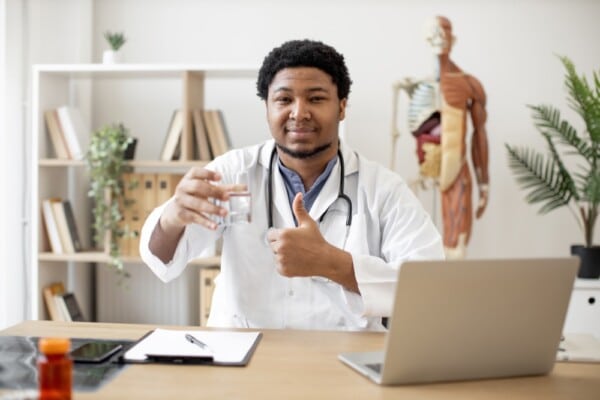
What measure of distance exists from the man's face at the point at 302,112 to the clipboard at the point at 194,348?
0.63m

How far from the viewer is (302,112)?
2.00 meters

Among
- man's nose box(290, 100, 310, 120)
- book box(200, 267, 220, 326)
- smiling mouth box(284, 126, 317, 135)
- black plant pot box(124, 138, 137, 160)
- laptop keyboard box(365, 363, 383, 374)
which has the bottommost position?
book box(200, 267, 220, 326)

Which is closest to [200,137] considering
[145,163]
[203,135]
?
[203,135]

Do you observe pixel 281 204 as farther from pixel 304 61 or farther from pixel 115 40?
pixel 115 40

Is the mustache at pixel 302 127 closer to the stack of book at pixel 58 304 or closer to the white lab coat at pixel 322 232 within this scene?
the white lab coat at pixel 322 232

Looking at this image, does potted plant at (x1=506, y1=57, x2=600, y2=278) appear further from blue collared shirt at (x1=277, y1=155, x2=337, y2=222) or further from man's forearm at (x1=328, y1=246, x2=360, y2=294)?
man's forearm at (x1=328, y1=246, x2=360, y2=294)

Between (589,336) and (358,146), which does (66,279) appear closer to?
(358,146)

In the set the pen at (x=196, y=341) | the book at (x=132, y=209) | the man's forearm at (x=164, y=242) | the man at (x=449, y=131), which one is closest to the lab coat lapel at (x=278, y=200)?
the man's forearm at (x=164, y=242)

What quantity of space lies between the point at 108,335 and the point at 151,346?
0.56 ft

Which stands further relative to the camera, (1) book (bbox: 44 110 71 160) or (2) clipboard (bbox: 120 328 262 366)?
(1) book (bbox: 44 110 71 160)

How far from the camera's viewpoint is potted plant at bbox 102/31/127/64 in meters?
3.51

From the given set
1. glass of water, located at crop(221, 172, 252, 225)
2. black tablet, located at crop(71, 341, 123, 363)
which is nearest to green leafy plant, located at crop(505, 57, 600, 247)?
glass of water, located at crop(221, 172, 252, 225)

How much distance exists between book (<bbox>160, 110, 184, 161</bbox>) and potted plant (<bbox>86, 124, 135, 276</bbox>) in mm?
171

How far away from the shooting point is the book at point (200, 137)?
3420 mm
